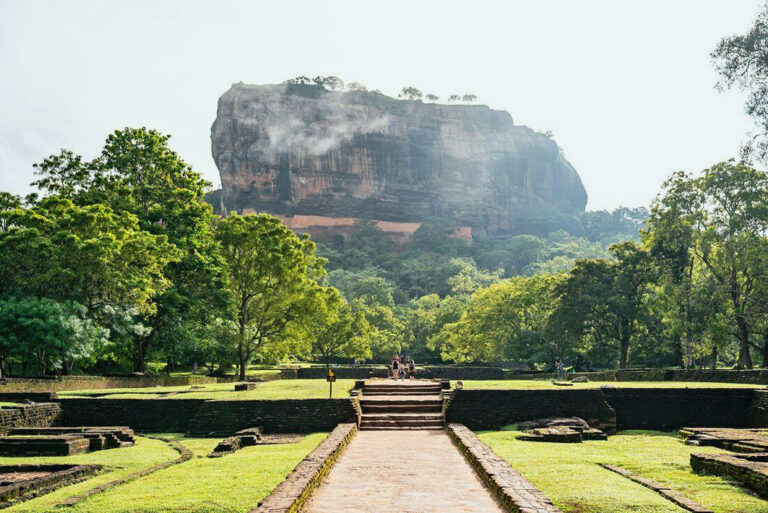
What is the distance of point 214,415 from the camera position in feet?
50.9

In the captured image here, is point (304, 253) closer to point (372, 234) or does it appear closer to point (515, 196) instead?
point (372, 234)

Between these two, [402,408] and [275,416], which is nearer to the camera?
Answer: [275,416]

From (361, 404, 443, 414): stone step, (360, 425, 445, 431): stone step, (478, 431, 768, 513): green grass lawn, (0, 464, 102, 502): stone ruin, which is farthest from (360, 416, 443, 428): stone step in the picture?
(0, 464, 102, 502): stone ruin

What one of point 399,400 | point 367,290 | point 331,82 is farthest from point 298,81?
point 399,400

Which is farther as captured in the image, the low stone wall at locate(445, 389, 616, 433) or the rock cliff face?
the rock cliff face

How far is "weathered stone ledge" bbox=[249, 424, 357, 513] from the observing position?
6.81 m

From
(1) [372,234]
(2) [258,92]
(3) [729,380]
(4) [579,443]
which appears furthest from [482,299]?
(2) [258,92]

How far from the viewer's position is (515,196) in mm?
154250

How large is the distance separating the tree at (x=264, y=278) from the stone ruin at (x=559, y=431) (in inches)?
689

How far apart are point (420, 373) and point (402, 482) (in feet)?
88.1

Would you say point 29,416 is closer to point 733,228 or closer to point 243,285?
point 243,285

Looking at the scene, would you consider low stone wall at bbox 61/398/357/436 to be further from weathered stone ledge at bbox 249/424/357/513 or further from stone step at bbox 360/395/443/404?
weathered stone ledge at bbox 249/424/357/513

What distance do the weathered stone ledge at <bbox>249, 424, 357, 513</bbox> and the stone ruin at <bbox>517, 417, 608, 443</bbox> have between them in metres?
4.40

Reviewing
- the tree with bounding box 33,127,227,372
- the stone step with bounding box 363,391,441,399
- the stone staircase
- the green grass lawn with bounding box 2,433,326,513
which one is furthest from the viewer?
the tree with bounding box 33,127,227,372
